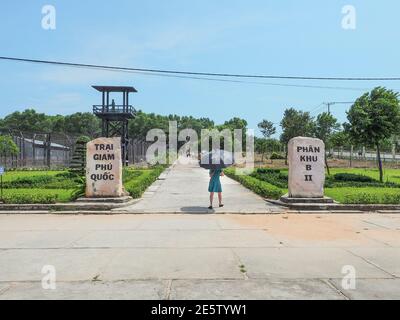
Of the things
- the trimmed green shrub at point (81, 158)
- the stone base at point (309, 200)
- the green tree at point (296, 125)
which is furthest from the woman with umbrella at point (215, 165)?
the green tree at point (296, 125)

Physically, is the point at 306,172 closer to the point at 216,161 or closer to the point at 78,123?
the point at 216,161

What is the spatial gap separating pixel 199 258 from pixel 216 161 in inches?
286

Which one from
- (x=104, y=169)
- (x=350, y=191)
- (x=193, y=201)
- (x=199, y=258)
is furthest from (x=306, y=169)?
(x=199, y=258)

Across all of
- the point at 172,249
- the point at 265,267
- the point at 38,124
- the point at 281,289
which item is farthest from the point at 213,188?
the point at 38,124

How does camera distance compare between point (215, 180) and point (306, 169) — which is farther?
point (306, 169)

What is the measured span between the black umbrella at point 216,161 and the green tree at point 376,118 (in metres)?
13.8

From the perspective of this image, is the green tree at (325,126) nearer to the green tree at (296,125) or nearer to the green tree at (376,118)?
the green tree at (296,125)

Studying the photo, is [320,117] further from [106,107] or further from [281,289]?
[281,289]

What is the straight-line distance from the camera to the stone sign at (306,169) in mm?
15203

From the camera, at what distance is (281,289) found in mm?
5484

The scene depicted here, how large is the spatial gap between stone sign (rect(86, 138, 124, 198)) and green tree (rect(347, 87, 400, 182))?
15888mm

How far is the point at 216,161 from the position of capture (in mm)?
14273

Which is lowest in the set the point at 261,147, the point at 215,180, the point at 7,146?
the point at 215,180

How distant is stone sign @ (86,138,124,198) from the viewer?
1504 cm
